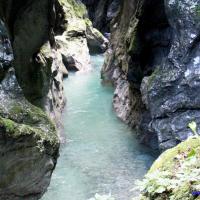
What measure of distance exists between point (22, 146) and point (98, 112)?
10.5m

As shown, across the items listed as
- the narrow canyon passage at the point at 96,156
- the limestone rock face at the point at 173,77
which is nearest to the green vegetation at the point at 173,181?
the narrow canyon passage at the point at 96,156

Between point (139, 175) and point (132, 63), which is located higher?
point (132, 63)

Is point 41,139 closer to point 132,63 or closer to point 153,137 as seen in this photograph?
point 153,137

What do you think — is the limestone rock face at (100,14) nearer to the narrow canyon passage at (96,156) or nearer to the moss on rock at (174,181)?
the narrow canyon passage at (96,156)

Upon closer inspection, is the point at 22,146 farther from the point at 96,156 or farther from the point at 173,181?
the point at 96,156

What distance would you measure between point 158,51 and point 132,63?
1.26 meters

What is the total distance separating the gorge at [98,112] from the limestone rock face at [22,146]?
0.07ft

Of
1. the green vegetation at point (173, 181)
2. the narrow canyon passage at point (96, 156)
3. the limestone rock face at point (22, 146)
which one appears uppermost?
the green vegetation at point (173, 181)

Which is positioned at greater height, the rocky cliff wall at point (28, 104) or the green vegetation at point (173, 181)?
the green vegetation at point (173, 181)

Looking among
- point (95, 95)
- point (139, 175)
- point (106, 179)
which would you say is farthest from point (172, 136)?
point (95, 95)

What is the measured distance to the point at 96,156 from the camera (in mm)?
13289

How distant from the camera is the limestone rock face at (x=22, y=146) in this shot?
770cm

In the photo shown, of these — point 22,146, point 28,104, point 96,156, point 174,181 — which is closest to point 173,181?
point 174,181

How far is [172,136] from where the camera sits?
1151 centimetres
